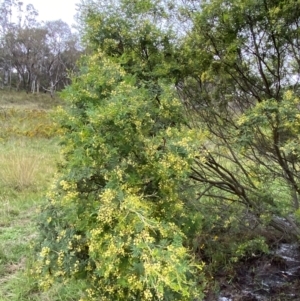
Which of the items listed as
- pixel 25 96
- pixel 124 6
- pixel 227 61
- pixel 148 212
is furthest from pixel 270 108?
pixel 25 96

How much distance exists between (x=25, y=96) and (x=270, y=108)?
2680cm

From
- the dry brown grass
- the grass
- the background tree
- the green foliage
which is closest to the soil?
the grass

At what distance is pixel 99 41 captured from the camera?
127 inches

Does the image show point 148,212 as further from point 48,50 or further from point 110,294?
point 48,50

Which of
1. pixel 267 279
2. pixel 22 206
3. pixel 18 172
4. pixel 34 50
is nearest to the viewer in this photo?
pixel 267 279

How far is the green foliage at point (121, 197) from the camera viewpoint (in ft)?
5.60

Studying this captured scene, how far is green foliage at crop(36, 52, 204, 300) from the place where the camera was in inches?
67.2

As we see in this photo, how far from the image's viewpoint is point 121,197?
5.99 feet

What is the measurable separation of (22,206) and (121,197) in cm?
418

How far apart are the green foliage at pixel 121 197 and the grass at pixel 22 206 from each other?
0.70 meters

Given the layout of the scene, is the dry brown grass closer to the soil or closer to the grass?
the grass

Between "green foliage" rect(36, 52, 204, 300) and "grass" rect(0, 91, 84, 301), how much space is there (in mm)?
697

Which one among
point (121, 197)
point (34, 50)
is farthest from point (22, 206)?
point (34, 50)

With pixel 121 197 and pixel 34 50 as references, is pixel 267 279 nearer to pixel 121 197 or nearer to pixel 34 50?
pixel 121 197
